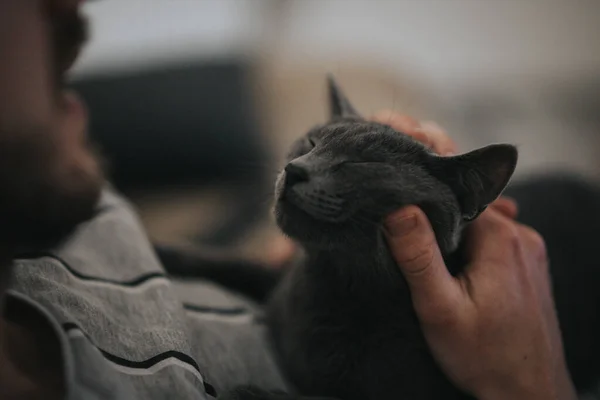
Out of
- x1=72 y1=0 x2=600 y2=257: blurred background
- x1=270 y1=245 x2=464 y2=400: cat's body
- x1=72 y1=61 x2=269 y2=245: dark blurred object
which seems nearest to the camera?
x1=270 y1=245 x2=464 y2=400: cat's body

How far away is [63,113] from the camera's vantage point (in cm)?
68

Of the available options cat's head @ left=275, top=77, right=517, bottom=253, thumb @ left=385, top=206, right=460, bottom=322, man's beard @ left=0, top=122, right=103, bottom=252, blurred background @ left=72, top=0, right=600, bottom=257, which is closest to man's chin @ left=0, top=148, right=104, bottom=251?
man's beard @ left=0, top=122, right=103, bottom=252

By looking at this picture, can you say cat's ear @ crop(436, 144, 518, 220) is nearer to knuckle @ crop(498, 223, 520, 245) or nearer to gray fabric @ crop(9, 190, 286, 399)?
knuckle @ crop(498, 223, 520, 245)

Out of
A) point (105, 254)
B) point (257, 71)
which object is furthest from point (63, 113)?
point (257, 71)

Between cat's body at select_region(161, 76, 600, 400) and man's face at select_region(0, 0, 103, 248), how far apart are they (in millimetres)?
234

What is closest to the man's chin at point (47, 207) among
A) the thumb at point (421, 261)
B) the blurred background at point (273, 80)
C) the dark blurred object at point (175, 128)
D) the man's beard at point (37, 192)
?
the man's beard at point (37, 192)

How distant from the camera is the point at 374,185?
58 cm

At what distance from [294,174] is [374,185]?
0.25 ft

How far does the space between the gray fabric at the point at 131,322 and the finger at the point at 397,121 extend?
1.01 ft

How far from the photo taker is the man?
0.51m

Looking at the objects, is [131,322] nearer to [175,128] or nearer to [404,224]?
[404,224]

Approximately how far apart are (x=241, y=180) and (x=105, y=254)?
2.68ft

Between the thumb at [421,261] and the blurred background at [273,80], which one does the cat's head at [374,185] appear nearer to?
the thumb at [421,261]

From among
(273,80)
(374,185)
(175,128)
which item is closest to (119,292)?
(374,185)
